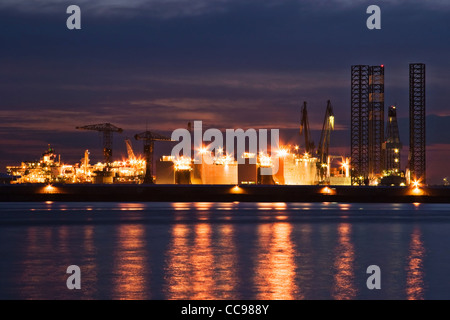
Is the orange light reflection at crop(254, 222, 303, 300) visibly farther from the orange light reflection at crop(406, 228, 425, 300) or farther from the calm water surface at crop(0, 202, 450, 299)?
the orange light reflection at crop(406, 228, 425, 300)

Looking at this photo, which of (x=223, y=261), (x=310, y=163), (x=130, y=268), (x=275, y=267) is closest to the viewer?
(x=130, y=268)

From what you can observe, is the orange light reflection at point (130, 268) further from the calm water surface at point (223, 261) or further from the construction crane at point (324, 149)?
the construction crane at point (324, 149)

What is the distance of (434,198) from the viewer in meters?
91.9

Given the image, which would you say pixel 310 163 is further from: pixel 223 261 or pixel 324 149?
pixel 223 261

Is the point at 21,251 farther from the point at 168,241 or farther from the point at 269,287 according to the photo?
the point at 269,287

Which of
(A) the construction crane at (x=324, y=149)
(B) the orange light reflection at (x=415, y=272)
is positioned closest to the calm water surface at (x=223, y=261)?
(B) the orange light reflection at (x=415, y=272)

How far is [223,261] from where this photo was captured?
26156 millimetres

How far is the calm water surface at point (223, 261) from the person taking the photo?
18875mm

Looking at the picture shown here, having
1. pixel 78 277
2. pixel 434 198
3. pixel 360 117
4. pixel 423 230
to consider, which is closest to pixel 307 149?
pixel 360 117

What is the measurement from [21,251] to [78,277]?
31.8 ft

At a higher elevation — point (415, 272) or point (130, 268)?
point (130, 268)

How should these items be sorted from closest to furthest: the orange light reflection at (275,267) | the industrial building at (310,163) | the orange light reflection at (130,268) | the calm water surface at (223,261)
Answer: the orange light reflection at (275,267) → the orange light reflection at (130,268) → the calm water surface at (223,261) → the industrial building at (310,163)

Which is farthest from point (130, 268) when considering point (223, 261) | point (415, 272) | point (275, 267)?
point (415, 272)
